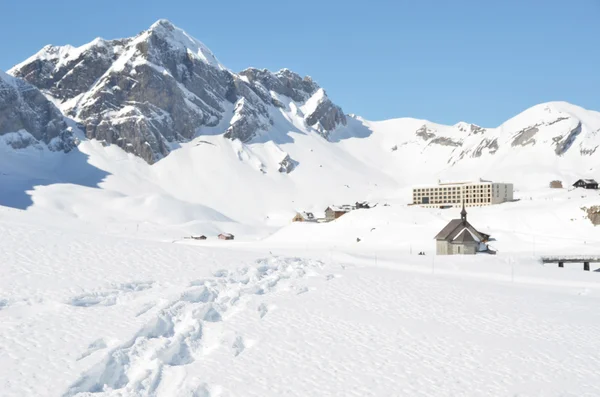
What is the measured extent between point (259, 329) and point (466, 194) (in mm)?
133637

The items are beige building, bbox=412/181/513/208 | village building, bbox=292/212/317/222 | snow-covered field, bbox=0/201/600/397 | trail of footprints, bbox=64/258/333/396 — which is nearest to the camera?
trail of footprints, bbox=64/258/333/396

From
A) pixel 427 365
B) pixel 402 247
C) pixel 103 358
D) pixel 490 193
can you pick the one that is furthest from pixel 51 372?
pixel 490 193

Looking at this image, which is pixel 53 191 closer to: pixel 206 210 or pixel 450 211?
pixel 206 210

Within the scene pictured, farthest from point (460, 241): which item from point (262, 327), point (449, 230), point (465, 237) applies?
point (262, 327)

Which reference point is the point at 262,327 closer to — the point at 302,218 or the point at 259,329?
the point at 259,329

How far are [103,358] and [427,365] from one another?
30.7ft

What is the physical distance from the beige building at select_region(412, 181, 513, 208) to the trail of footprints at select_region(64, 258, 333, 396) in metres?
115

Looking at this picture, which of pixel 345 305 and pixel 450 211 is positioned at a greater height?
pixel 450 211

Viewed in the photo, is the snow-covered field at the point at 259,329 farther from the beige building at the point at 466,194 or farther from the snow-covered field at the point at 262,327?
the beige building at the point at 466,194

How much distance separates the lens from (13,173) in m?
188

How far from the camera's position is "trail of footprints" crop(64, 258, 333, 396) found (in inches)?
581

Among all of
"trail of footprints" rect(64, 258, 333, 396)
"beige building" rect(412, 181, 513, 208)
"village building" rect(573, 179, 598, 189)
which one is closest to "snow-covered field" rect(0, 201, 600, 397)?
"trail of footprints" rect(64, 258, 333, 396)

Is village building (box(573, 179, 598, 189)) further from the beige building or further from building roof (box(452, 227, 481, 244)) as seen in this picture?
building roof (box(452, 227, 481, 244))

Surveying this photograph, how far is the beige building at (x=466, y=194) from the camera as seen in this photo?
141250 millimetres
